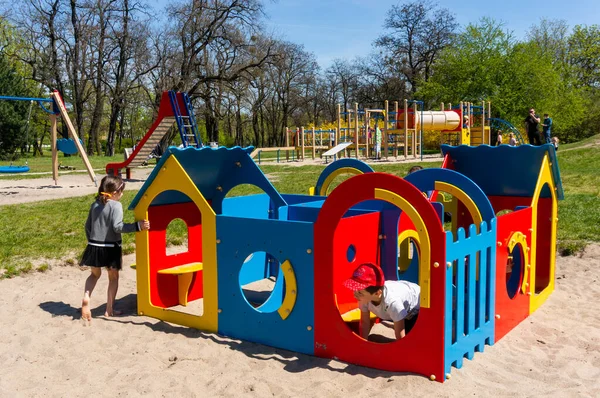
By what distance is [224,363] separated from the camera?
4043 mm

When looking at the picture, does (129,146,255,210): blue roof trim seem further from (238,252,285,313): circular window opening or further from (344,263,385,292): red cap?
(344,263,385,292): red cap

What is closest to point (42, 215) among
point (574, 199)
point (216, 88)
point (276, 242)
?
point (276, 242)

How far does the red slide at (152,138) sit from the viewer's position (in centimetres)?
1738

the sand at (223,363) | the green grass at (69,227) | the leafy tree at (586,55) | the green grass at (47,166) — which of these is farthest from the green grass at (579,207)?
the leafy tree at (586,55)

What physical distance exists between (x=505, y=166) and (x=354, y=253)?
2193mm

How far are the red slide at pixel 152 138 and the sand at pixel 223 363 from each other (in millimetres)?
12308

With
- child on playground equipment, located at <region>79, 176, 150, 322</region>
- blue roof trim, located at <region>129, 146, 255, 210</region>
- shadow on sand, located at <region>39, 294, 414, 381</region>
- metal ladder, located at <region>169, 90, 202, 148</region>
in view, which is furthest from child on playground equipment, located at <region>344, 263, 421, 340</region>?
metal ladder, located at <region>169, 90, 202, 148</region>

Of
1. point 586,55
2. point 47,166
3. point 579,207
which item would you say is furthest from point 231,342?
point 586,55

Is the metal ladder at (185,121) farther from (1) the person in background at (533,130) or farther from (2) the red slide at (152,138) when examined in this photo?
(1) the person in background at (533,130)

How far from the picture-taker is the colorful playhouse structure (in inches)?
146

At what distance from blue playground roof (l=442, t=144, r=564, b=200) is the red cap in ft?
8.57

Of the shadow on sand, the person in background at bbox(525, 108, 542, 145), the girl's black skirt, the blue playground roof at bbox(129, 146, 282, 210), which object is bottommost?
the shadow on sand

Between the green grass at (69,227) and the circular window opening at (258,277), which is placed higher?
the green grass at (69,227)

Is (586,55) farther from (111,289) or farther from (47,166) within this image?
(111,289)
